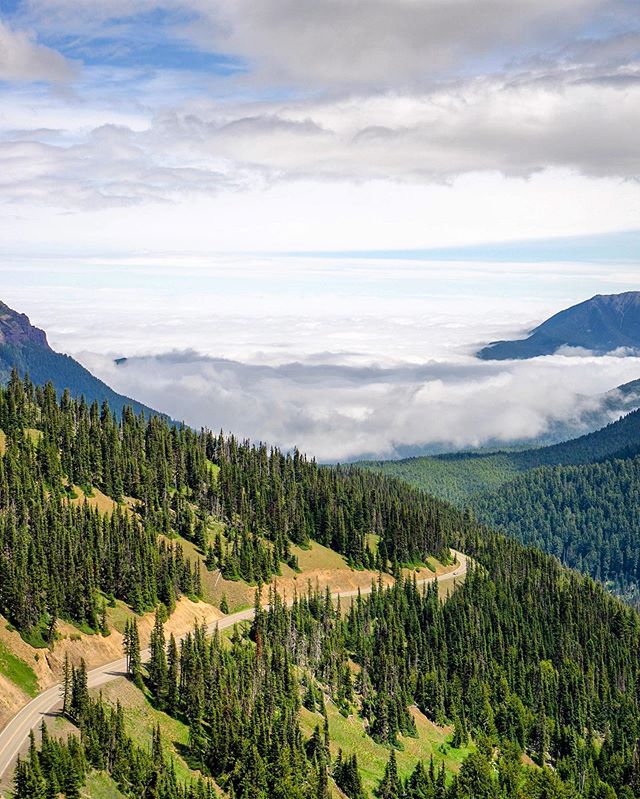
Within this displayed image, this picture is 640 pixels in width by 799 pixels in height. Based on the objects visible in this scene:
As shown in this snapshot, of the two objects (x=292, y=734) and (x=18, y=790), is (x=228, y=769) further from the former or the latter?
(x=18, y=790)

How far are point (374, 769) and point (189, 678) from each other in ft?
147

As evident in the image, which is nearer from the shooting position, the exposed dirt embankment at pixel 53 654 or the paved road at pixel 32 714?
the paved road at pixel 32 714

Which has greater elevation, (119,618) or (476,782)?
(119,618)

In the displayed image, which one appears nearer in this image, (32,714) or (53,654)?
(32,714)

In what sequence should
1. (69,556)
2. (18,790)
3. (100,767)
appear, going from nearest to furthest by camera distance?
(18,790), (100,767), (69,556)

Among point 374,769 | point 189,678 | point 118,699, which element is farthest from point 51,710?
point 374,769

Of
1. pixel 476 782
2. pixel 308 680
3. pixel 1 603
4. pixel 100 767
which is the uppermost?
pixel 1 603

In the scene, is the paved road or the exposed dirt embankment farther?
the exposed dirt embankment

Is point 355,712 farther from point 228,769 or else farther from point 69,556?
point 69,556

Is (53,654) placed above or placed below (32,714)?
above

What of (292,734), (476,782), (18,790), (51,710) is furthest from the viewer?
(476,782)

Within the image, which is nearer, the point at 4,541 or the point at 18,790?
the point at 18,790

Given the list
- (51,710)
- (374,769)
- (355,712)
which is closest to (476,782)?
(374,769)

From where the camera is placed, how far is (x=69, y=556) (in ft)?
620
